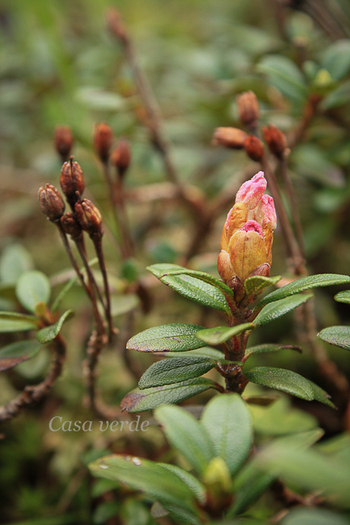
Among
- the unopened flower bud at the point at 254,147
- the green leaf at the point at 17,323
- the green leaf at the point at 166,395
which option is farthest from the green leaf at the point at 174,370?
the unopened flower bud at the point at 254,147

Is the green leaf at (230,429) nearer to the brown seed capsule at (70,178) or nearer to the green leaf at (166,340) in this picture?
the green leaf at (166,340)

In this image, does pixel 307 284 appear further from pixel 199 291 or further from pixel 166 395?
pixel 166 395

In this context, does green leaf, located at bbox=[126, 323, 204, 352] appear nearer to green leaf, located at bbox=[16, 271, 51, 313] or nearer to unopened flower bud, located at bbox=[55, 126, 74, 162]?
green leaf, located at bbox=[16, 271, 51, 313]

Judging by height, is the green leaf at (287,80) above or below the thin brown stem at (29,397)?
above

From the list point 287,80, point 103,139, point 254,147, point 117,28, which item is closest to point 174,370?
point 254,147

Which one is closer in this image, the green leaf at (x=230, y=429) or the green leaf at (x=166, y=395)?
the green leaf at (x=230, y=429)

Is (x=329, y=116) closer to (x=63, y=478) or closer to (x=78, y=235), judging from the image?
(x=78, y=235)

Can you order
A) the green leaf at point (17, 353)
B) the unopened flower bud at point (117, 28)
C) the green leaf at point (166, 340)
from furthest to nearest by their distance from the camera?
the unopened flower bud at point (117, 28), the green leaf at point (17, 353), the green leaf at point (166, 340)
